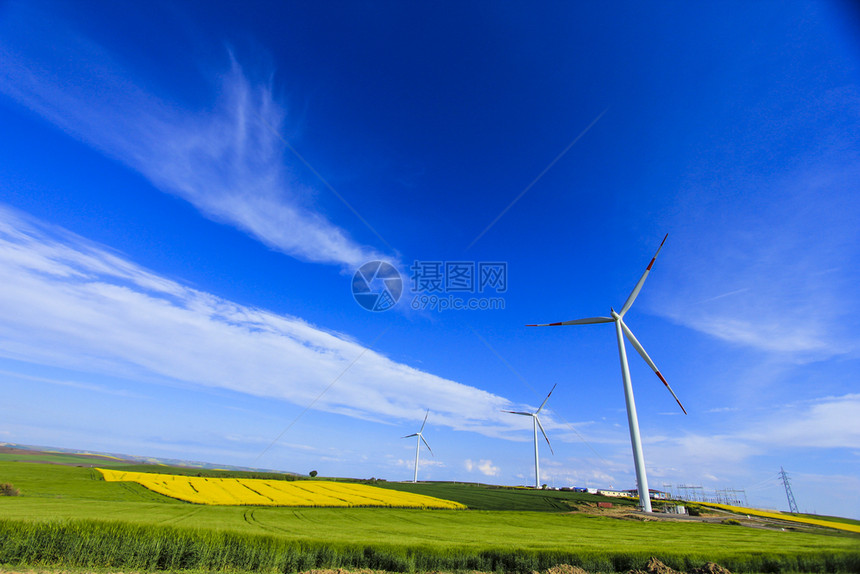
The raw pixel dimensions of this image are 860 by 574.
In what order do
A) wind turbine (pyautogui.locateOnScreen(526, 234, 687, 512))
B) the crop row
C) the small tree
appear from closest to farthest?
the crop row
the small tree
wind turbine (pyautogui.locateOnScreen(526, 234, 687, 512))

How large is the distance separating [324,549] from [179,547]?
906 centimetres

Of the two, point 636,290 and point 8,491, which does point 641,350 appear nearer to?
point 636,290

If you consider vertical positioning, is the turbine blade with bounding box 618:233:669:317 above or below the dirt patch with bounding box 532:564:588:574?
above

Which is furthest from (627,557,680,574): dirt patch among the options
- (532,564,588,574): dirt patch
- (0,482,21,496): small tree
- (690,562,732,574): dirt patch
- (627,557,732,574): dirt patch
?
(0,482,21,496): small tree

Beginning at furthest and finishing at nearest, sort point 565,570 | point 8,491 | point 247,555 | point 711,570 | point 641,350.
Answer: point 641,350 → point 8,491 → point 711,570 → point 565,570 → point 247,555

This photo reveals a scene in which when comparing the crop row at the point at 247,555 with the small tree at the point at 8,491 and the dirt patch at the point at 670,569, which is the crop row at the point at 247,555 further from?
the small tree at the point at 8,491

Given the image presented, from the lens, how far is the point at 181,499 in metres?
56.6

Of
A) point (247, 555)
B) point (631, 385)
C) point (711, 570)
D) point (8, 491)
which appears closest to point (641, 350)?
point (631, 385)

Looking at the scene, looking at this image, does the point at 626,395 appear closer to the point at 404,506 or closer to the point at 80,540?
the point at 404,506

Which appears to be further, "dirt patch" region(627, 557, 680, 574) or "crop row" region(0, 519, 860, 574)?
"dirt patch" region(627, 557, 680, 574)

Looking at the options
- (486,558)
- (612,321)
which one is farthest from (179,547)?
(612,321)

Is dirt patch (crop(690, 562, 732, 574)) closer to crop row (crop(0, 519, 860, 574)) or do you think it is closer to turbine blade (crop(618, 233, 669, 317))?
crop row (crop(0, 519, 860, 574))

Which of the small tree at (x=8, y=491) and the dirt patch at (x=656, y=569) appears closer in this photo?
the dirt patch at (x=656, y=569)

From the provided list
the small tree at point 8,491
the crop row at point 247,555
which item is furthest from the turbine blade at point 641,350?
the small tree at point 8,491
